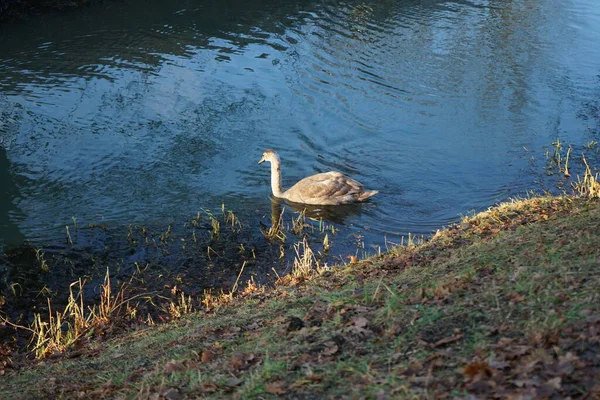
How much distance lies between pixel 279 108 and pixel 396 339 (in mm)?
15058

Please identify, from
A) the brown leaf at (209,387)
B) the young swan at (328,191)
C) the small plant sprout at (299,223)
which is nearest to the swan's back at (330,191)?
the young swan at (328,191)

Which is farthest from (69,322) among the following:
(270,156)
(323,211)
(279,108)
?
(279,108)

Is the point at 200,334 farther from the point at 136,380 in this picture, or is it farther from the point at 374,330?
the point at 374,330

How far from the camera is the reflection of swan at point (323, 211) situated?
14962 mm

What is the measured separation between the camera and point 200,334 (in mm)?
7965

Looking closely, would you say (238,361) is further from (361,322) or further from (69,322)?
(69,322)

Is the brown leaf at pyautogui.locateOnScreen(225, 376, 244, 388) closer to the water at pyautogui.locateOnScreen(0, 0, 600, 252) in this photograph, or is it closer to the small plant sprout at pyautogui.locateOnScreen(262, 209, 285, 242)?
the small plant sprout at pyautogui.locateOnScreen(262, 209, 285, 242)

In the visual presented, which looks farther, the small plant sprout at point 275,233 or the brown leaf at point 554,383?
the small plant sprout at point 275,233

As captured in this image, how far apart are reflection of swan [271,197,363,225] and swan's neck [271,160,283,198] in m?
0.31

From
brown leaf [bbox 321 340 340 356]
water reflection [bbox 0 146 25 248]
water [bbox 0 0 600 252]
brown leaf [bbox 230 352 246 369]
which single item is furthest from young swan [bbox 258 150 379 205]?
brown leaf [bbox 321 340 340 356]

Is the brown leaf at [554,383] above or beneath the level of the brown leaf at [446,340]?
above

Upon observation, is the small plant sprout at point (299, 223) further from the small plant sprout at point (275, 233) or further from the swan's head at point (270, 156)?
the swan's head at point (270, 156)

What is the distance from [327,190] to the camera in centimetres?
1513

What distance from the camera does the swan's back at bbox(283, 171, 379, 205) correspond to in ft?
49.8
